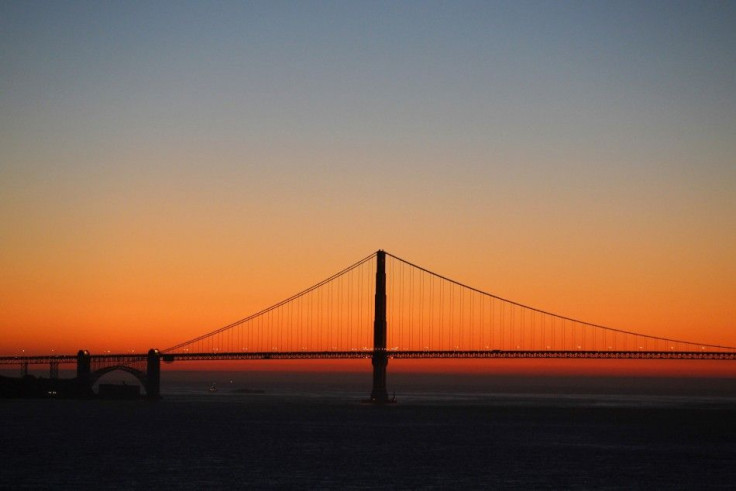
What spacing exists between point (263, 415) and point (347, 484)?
6637 centimetres

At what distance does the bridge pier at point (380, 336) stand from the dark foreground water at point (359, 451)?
1217 cm

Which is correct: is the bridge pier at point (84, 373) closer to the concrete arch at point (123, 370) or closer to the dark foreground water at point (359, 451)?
the concrete arch at point (123, 370)

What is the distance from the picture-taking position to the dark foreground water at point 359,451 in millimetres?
54750

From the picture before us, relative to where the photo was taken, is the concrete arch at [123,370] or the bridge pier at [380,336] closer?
the bridge pier at [380,336]

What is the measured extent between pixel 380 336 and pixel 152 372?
3456 centimetres

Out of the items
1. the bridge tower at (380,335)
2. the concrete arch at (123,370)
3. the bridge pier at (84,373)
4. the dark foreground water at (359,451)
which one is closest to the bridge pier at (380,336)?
the bridge tower at (380,335)

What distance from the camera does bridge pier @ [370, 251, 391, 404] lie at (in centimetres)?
12575

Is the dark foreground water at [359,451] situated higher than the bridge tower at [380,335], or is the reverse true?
the bridge tower at [380,335]

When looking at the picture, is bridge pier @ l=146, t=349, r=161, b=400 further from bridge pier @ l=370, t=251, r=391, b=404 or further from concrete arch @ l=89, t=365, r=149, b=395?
bridge pier @ l=370, t=251, r=391, b=404

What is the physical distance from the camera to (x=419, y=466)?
6131 centimetres

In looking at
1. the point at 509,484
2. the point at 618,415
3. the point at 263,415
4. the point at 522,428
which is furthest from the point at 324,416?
the point at 509,484

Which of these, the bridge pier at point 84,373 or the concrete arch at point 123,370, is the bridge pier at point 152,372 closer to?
the concrete arch at point 123,370

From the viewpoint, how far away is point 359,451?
230 feet

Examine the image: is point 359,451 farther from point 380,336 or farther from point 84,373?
point 84,373
